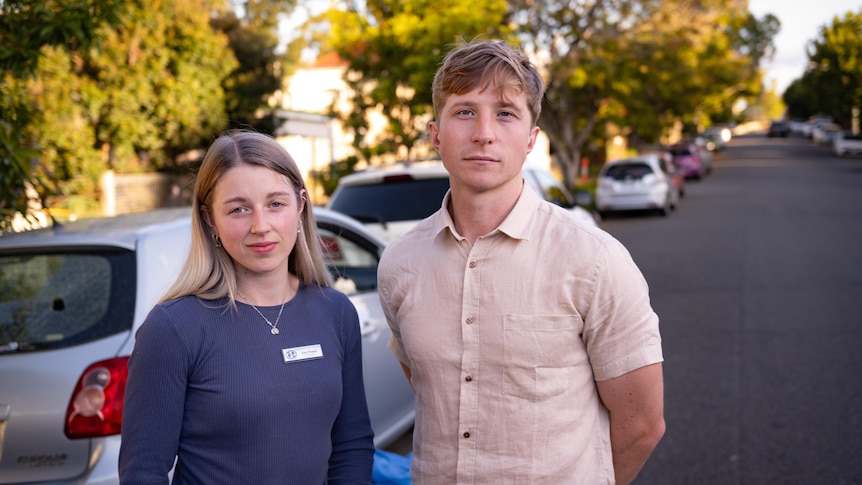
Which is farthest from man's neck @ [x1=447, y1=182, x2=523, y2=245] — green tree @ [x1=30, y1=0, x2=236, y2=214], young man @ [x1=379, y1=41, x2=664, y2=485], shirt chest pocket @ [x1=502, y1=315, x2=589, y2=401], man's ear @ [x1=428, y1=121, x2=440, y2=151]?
green tree @ [x1=30, y1=0, x2=236, y2=214]

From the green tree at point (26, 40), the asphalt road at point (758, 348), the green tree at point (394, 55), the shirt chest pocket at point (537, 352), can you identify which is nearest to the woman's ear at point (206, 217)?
the shirt chest pocket at point (537, 352)

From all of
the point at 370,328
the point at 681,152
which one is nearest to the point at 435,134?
the point at 370,328

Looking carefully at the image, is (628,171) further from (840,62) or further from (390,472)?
(840,62)

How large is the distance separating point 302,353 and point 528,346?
573 millimetres

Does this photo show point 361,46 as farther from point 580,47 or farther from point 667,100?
point 667,100

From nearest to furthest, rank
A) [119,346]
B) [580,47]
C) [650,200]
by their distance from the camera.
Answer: [119,346] → [650,200] → [580,47]

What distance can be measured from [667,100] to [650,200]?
26.6 m

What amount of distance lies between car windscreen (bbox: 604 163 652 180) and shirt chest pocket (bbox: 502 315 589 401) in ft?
68.5

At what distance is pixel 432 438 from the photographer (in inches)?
89.9

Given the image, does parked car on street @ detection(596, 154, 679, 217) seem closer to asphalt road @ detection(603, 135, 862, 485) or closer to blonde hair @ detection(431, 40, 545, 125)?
asphalt road @ detection(603, 135, 862, 485)

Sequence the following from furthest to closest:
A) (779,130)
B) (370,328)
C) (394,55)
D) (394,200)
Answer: (779,130) → (394,55) → (394,200) → (370,328)

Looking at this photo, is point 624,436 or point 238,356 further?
point 624,436

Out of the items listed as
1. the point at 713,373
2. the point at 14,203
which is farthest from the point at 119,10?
the point at 713,373

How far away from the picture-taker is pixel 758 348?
27.0ft
